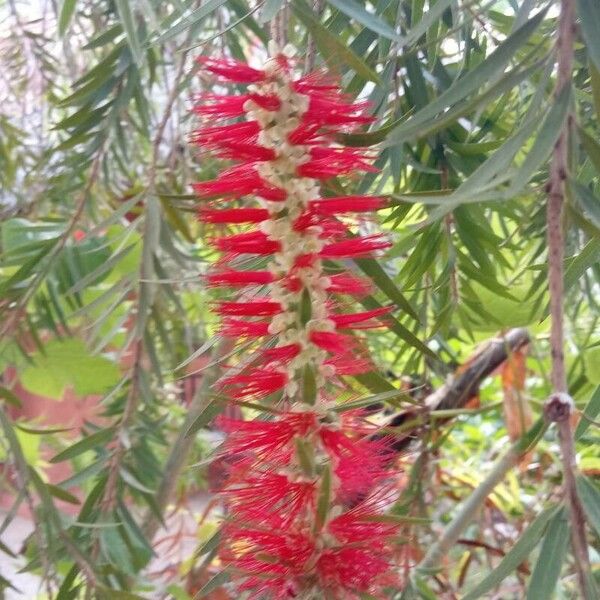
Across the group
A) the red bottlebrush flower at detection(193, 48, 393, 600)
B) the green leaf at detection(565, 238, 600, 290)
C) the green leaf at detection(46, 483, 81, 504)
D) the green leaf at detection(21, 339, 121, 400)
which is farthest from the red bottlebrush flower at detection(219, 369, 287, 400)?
the green leaf at detection(21, 339, 121, 400)

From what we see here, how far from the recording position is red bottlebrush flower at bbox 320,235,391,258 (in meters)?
0.20

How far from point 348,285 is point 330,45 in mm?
76

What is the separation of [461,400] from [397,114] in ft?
1.89

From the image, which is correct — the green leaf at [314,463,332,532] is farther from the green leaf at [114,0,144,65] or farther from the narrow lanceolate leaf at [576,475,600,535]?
the green leaf at [114,0,144,65]

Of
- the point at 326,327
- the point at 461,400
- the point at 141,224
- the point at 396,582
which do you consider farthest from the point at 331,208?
the point at 461,400

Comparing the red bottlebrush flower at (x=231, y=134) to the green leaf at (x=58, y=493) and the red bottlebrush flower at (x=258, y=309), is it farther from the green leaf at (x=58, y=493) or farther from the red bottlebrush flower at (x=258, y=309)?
the green leaf at (x=58, y=493)

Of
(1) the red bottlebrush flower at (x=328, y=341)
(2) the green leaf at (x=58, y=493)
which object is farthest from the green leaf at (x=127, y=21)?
(2) the green leaf at (x=58, y=493)

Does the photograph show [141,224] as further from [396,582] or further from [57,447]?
[57,447]

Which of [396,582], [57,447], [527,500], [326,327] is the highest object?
[326,327]

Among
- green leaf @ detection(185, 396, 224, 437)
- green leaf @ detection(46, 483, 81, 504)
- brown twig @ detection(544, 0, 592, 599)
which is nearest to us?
brown twig @ detection(544, 0, 592, 599)

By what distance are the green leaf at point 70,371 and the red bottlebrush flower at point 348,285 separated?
0.53m

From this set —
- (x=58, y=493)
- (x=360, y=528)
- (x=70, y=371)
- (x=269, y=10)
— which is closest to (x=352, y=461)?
(x=360, y=528)

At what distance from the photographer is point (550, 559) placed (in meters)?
0.18

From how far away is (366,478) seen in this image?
229mm
